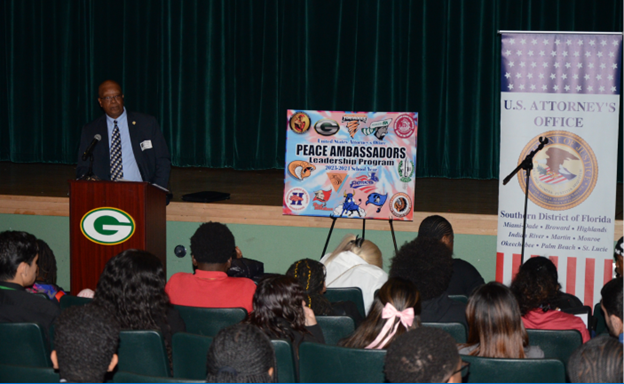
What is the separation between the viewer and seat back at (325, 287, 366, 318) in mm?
3057

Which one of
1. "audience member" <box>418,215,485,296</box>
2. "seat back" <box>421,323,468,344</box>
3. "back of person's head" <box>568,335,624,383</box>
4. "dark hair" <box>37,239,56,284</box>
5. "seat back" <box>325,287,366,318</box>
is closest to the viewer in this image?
"back of person's head" <box>568,335,624,383</box>

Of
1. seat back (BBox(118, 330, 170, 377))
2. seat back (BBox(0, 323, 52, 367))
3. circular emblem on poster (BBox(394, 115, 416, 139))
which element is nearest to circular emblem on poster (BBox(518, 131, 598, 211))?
circular emblem on poster (BBox(394, 115, 416, 139))

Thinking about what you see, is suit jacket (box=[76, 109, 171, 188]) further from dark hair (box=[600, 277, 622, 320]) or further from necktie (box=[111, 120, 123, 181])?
dark hair (box=[600, 277, 622, 320])

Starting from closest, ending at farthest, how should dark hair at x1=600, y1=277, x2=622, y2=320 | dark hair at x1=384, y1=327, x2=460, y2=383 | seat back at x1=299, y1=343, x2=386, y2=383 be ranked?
dark hair at x1=384, y1=327, x2=460, y2=383 → seat back at x1=299, y1=343, x2=386, y2=383 → dark hair at x1=600, y1=277, x2=622, y2=320

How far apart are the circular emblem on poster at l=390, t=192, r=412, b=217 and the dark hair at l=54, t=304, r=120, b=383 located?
314cm

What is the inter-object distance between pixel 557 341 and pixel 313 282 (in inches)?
39.9

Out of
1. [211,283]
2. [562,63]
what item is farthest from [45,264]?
[562,63]

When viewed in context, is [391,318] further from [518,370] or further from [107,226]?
[107,226]

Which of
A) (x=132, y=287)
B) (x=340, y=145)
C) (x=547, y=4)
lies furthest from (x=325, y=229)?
(x=547, y=4)

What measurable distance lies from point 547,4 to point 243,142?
12.9ft

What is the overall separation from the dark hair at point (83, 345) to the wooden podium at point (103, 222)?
2063 millimetres

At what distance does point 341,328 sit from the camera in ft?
8.14

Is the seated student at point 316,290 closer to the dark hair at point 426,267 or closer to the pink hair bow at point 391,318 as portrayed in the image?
the dark hair at point 426,267

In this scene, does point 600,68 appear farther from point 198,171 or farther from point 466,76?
point 198,171
